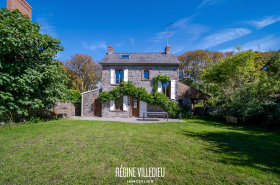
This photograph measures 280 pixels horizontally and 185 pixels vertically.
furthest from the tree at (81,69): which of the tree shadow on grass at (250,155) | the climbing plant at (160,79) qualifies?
the tree shadow on grass at (250,155)

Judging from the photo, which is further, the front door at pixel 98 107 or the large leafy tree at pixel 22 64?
the front door at pixel 98 107

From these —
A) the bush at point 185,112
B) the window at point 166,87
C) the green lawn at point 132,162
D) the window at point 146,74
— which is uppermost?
the window at point 146,74

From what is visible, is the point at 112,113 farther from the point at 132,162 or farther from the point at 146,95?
the point at 132,162

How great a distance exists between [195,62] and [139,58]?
1566 cm

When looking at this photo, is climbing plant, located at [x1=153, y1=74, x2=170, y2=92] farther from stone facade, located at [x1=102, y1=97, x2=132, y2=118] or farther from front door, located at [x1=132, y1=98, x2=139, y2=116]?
stone facade, located at [x1=102, y1=97, x2=132, y2=118]

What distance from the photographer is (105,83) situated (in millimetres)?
12008

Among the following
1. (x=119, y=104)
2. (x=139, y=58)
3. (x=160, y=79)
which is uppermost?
(x=139, y=58)

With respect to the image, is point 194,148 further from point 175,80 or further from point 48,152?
point 175,80

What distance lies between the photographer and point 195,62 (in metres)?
23.7

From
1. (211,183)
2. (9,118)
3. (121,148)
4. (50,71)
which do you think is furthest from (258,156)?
(9,118)

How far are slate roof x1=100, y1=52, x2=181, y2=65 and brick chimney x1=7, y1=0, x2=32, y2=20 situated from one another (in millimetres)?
7938

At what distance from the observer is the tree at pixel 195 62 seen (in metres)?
22.8

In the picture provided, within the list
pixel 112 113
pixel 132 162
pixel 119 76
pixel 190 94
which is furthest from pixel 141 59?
pixel 132 162

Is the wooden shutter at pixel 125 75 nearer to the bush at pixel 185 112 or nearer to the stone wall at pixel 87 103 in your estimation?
the stone wall at pixel 87 103
